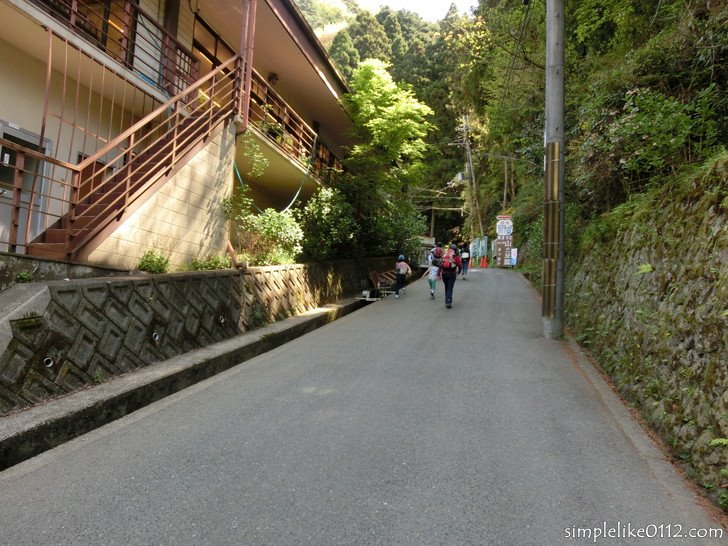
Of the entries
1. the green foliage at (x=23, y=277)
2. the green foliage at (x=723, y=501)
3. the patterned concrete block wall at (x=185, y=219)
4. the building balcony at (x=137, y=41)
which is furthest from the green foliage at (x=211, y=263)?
the green foliage at (x=723, y=501)

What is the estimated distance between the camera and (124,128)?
9.27 m

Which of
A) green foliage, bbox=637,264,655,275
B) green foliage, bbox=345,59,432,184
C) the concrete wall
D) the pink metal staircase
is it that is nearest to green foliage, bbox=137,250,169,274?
the concrete wall

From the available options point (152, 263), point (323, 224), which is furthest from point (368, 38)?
point (152, 263)

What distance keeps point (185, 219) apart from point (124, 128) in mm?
3006

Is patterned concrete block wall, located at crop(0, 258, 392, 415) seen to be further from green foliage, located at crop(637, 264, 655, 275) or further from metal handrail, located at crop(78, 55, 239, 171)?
green foliage, located at crop(637, 264, 655, 275)

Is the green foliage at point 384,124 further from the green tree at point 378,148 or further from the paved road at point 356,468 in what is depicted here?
the paved road at point 356,468

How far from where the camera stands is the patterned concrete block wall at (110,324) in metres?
4.14

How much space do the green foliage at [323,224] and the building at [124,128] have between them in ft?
3.97

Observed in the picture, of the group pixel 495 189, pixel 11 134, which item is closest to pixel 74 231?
pixel 11 134

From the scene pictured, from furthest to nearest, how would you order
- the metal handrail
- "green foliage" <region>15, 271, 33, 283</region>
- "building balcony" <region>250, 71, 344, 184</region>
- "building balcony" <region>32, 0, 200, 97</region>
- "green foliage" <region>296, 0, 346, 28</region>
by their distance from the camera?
"green foliage" <region>296, 0, 346, 28</region>, "building balcony" <region>250, 71, 344, 184</region>, "building balcony" <region>32, 0, 200, 97</region>, the metal handrail, "green foliage" <region>15, 271, 33, 283</region>

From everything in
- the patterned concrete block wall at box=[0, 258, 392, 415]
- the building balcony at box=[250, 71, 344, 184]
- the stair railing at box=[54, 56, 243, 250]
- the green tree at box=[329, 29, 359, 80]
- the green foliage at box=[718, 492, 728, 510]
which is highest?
the green tree at box=[329, 29, 359, 80]

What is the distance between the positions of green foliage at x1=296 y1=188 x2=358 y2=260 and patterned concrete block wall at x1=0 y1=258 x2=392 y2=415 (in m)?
3.46

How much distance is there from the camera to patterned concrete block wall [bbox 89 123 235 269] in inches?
256

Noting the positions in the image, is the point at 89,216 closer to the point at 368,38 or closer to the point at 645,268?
the point at 645,268
